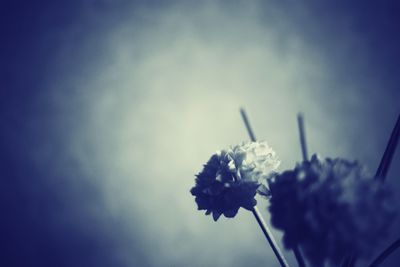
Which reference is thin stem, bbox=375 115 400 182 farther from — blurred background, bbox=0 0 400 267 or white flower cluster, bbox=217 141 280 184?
blurred background, bbox=0 0 400 267

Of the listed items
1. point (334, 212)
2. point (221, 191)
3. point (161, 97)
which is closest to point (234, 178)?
point (221, 191)

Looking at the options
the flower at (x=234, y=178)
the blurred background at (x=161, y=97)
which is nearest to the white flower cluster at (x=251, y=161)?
the flower at (x=234, y=178)

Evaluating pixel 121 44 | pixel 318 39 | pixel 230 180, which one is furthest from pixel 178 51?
pixel 230 180

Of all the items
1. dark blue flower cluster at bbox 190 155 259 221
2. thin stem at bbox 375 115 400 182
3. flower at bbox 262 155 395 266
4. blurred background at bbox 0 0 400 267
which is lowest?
flower at bbox 262 155 395 266

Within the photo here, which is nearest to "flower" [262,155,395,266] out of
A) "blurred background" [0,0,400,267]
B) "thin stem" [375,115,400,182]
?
"thin stem" [375,115,400,182]

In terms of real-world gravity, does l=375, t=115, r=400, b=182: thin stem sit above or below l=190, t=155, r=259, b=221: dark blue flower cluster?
below

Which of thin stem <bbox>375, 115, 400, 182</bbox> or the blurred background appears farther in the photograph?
the blurred background

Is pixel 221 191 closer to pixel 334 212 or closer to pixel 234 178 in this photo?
pixel 234 178

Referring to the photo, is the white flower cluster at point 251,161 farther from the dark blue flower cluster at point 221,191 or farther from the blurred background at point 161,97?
the blurred background at point 161,97
